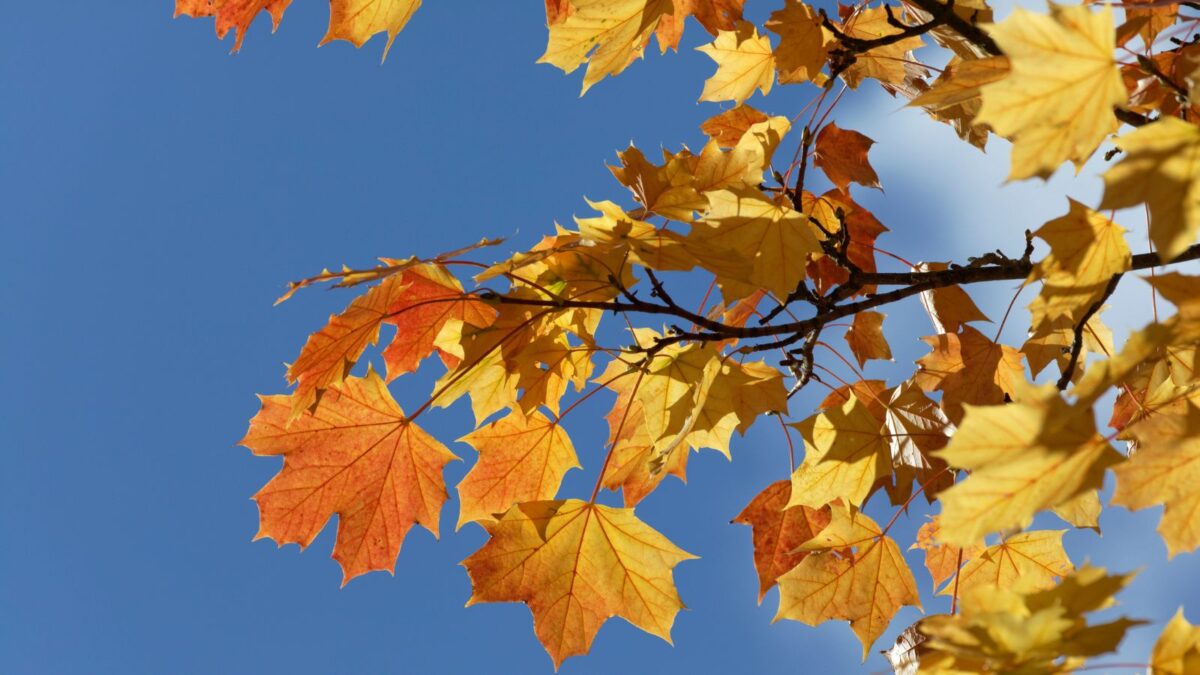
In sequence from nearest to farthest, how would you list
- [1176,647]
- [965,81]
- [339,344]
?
[1176,647] → [965,81] → [339,344]

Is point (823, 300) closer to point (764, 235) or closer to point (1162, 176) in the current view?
point (764, 235)

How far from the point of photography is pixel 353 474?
241cm

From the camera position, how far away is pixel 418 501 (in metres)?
2.39

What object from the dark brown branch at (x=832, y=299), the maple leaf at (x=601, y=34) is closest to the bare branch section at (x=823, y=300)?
the dark brown branch at (x=832, y=299)

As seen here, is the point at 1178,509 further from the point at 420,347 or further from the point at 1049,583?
the point at 420,347

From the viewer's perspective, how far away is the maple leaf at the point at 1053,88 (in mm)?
1344

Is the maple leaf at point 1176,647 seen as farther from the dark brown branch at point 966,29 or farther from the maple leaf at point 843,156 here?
the maple leaf at point 843,156

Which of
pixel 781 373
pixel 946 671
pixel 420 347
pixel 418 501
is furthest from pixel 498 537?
pixel 946 671

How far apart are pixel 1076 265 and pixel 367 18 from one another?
1.88 m

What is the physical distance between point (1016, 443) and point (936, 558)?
172 cm

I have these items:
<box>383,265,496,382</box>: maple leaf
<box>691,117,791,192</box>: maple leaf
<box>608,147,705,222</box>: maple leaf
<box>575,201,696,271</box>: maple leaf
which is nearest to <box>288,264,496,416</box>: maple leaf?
<box>383,265,496,382</box>: maple leaf

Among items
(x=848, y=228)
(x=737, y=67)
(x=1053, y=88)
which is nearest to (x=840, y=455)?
(x=848, y=228)

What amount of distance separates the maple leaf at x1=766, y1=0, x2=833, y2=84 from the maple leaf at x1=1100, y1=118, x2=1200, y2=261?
1494mm

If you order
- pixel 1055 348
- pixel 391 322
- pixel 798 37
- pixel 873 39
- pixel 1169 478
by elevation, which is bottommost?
pixel 1169 478
